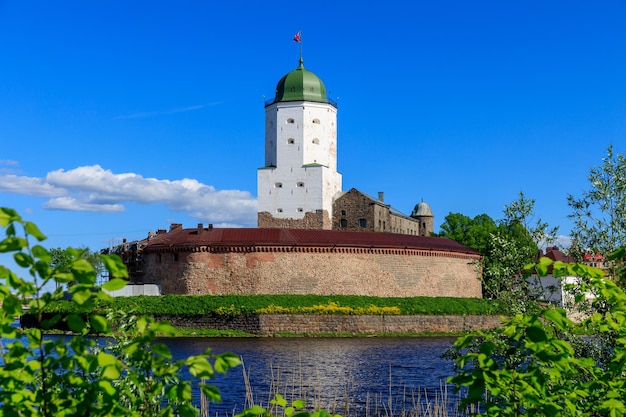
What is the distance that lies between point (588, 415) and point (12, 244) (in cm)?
377

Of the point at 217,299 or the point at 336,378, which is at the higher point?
the point at 217,299

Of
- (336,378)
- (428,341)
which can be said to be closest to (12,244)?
(336,378)

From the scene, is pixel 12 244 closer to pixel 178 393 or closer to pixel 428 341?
pixel 178 393

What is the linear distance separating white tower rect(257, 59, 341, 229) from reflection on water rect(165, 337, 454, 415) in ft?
50.5

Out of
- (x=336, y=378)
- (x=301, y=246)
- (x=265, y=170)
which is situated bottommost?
(x=336, y=378)

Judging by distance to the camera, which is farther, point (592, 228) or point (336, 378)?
point (336, 378)

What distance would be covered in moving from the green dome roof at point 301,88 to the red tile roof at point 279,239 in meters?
11.3

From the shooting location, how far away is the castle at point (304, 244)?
41.3 meters

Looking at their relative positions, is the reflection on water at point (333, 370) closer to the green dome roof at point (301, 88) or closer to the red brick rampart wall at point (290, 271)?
the red brick rampart wall at point (290, 271)

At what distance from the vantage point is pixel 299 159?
50531 millimetres

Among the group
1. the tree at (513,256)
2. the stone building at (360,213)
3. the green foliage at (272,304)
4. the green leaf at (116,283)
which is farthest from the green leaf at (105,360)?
the stone building at (360,213)

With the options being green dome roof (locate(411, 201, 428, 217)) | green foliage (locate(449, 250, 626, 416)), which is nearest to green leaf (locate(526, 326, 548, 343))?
green foliage (locate(449, 250, 626, 416))

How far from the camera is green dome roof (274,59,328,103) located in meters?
50.9

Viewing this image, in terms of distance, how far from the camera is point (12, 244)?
3033 mm
